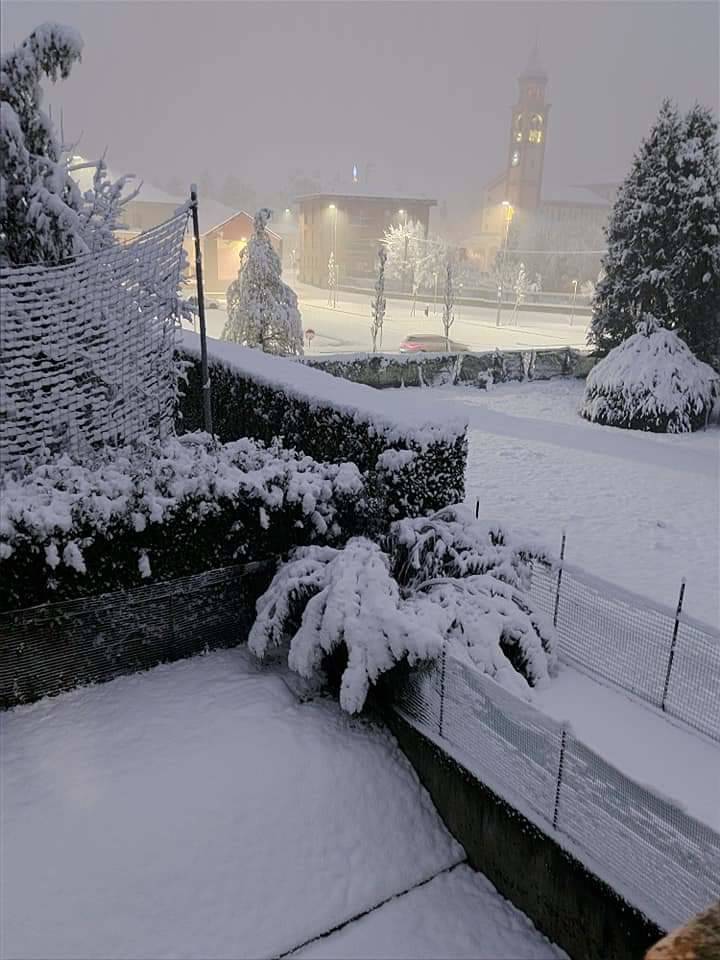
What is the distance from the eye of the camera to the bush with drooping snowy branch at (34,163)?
22.6ft

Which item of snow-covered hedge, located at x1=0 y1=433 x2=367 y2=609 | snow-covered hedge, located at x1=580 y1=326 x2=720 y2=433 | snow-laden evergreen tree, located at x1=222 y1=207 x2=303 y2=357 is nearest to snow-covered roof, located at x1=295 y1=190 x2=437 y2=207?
snow-laden evergreen tree, located at x1=222 y1=207 x2=303 y2=357

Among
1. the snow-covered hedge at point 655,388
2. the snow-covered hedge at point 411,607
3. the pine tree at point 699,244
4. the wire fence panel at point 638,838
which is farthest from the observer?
the pine tree at point 699,244

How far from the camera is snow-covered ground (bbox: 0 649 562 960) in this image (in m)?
4.16

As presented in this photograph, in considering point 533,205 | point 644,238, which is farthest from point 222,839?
point 533,205

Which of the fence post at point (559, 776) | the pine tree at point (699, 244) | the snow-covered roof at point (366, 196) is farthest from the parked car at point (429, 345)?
the snow-covered roof at point (366, 196)

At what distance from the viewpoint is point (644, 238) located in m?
19.7

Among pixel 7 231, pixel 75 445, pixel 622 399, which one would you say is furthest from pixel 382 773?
pixel 622 399

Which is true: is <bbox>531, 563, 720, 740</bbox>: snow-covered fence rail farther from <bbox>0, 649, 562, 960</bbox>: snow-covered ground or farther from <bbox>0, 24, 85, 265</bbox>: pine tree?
<bbox>0, 24, 85, 265</bbox>: pine tree

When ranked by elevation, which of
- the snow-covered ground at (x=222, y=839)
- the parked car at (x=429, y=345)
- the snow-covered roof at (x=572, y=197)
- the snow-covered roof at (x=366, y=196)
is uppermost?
the snow-covered roof at (x=572, y=197)

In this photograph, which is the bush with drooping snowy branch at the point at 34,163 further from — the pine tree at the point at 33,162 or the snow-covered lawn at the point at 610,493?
the snow-covered lawn at the point at 610,493

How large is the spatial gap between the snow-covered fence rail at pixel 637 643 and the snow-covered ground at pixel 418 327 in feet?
79.1

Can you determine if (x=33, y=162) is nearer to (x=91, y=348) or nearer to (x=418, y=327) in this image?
(x=91, y=348)

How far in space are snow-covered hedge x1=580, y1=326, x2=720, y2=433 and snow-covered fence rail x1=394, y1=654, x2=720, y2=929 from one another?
1377 cm

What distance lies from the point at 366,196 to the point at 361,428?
66.2 metres
